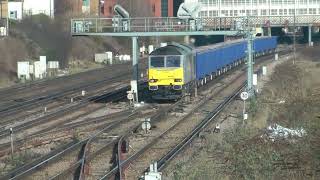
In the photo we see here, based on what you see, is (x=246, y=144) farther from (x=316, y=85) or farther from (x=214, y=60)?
(x=214, y=60)

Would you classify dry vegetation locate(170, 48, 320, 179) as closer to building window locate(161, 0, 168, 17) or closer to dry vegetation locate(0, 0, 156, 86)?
dry vegetation locate(0, 0, 156, 86)

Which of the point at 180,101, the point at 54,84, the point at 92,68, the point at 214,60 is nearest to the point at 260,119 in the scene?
the point at 180,101

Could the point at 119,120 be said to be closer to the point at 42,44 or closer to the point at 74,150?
the point at 74,150

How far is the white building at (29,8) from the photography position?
238 feet

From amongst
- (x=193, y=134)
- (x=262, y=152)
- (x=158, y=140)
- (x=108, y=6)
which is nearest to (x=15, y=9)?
(x=108, y=6)

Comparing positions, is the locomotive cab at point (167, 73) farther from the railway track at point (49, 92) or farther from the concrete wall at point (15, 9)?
the concrete wall at point (15, 9)

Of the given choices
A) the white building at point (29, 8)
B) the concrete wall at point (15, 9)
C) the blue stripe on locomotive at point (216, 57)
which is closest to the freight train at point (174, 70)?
the blue stripe on locomotive at point (216, 57)

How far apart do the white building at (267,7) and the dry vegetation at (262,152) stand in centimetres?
7721

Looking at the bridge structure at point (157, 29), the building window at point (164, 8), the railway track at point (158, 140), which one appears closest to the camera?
the railway track at point (158, 140)

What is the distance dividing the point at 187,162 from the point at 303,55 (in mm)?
57549

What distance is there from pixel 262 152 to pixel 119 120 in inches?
424

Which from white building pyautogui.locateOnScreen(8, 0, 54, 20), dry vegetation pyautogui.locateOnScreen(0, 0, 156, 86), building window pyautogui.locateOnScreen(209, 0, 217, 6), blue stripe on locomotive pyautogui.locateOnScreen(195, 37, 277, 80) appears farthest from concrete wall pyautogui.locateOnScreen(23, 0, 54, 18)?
building window pyautogui.locateOnScreen(209, 0, 217, 6)

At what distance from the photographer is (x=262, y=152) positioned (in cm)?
1725

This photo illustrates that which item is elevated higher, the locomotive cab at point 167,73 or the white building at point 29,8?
the white building at point 29,8
